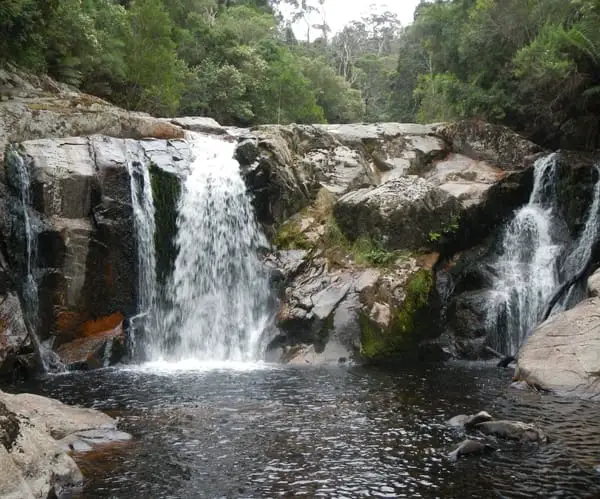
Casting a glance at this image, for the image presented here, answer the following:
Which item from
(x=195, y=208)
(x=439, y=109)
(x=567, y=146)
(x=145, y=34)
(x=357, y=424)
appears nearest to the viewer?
(x=357, y=424)

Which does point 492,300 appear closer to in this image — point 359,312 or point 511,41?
point 359,312

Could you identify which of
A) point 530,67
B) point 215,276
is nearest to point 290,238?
point 215,276

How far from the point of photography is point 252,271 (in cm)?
1761

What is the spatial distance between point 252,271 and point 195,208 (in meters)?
2.48

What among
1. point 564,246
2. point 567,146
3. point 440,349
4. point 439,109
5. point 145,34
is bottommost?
point 440,349

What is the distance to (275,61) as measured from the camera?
37.6 m

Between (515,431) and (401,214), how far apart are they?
9359mm

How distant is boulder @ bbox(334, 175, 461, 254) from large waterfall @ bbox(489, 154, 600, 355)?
211 cm

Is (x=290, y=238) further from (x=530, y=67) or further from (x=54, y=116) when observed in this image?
(x=530, y=67)

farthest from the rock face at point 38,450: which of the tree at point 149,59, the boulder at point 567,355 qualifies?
the tree at point 149,59

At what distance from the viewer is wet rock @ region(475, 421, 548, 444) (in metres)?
8.32

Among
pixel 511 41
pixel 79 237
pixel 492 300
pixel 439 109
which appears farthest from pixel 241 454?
pixel 439 109

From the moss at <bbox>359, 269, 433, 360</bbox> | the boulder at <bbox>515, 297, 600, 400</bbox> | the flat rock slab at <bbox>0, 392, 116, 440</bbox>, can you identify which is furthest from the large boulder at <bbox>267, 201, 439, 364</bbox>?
the flat rock slab at <bbox>0, 392, 116, 440</bbox>

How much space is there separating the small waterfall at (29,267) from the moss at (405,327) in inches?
284
